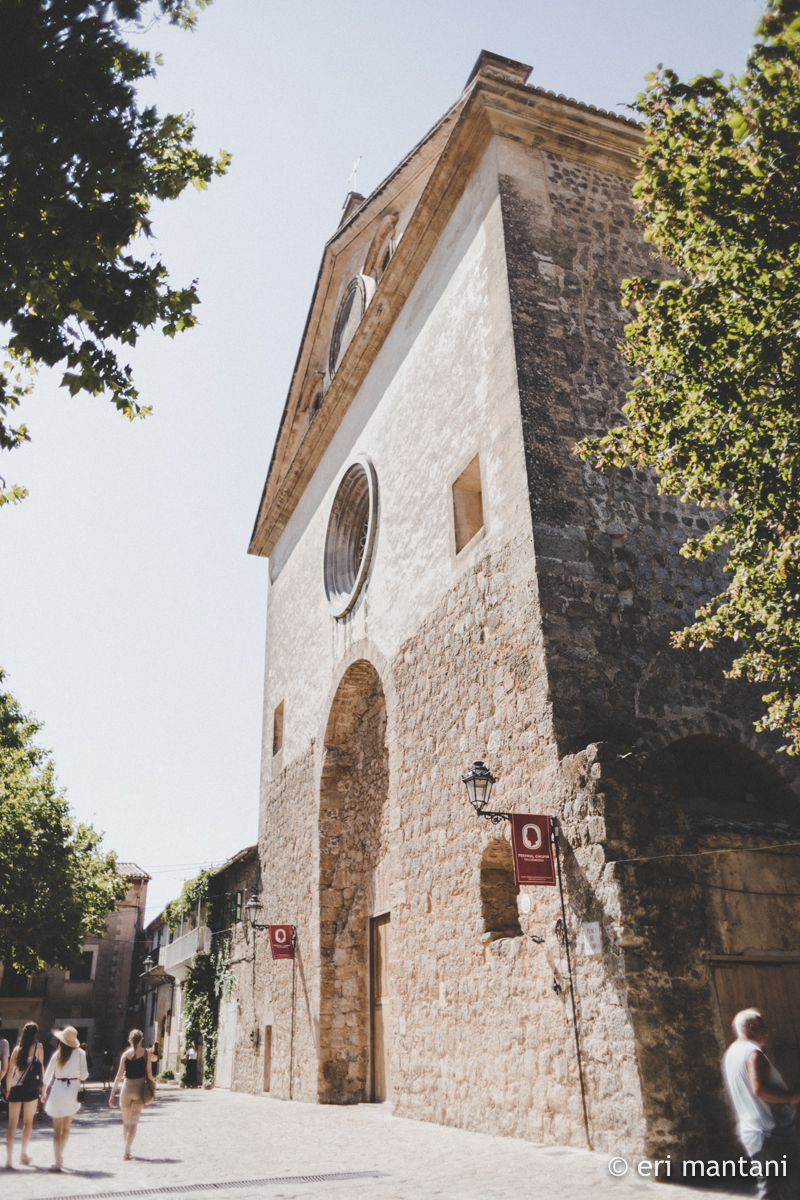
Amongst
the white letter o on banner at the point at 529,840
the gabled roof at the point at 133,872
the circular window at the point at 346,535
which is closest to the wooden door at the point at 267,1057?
the circular window at the point at 346,535

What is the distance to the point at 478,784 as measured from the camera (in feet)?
24.7

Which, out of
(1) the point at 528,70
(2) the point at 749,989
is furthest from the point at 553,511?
(1) the point at 528,70

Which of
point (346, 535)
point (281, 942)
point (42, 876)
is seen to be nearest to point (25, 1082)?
point (281, 942)

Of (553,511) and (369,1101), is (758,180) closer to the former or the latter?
(553,511)

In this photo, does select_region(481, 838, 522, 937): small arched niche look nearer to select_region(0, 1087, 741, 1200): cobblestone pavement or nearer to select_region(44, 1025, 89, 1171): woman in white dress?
select_region(0, 1087, 741, 1200): cobblestone pavement

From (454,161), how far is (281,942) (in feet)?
38.1

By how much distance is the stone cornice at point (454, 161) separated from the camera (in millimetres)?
10258

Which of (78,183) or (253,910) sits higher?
(78,183)

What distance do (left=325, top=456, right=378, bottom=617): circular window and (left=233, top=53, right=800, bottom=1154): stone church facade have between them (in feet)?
0.20

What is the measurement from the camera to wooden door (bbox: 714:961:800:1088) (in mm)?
6191

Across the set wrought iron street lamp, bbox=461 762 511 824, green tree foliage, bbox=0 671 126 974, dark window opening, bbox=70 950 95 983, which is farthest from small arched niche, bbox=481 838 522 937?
dark window opening, bbox=70 950 95 983

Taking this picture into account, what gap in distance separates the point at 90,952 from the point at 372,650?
94.6 ft

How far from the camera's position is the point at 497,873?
26.1ft

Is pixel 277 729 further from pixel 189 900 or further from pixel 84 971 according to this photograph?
pixel 84 971
